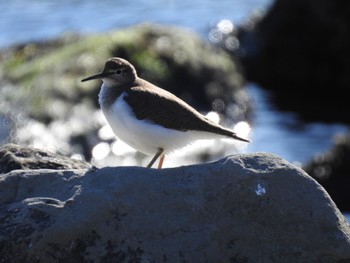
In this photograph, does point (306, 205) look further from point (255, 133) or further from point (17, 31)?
point (17, 31)

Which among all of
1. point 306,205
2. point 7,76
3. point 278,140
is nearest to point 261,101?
point 278,140

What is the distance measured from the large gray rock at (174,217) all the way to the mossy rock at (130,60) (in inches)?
280

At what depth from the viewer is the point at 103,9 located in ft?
88.0

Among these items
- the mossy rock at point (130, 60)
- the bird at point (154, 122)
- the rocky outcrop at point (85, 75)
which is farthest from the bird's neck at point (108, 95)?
the mossy rock at point (130, 60)

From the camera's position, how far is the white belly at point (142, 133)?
939cm

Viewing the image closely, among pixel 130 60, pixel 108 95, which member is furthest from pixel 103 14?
pixel 108 95

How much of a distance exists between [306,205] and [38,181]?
2.47 metres

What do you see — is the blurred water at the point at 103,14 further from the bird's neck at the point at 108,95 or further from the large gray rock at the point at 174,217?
the large gray rock at the point at 174,217

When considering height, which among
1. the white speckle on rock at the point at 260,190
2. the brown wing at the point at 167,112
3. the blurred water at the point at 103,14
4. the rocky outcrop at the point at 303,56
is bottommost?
the blurred water at the point at 103,14

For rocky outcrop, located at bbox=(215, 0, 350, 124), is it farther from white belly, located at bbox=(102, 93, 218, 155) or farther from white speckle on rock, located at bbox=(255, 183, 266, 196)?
white speckle on rock, located at bbox=(255, 183, 266, 196)

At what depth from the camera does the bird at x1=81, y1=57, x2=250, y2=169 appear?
9406 mm

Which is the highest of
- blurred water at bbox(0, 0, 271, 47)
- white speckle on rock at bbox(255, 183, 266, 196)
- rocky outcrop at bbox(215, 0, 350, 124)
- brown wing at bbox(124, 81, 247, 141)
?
white speckle on rock at bbox(255, 183, 266, 196)

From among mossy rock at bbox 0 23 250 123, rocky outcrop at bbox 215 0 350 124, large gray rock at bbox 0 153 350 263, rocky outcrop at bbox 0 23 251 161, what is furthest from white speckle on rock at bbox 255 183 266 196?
rocky outcrop at bbox 215 0 350 124

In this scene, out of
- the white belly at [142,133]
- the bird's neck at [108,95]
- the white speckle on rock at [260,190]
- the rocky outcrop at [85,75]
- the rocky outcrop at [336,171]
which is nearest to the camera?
the white speckle on rock at [260,190]
